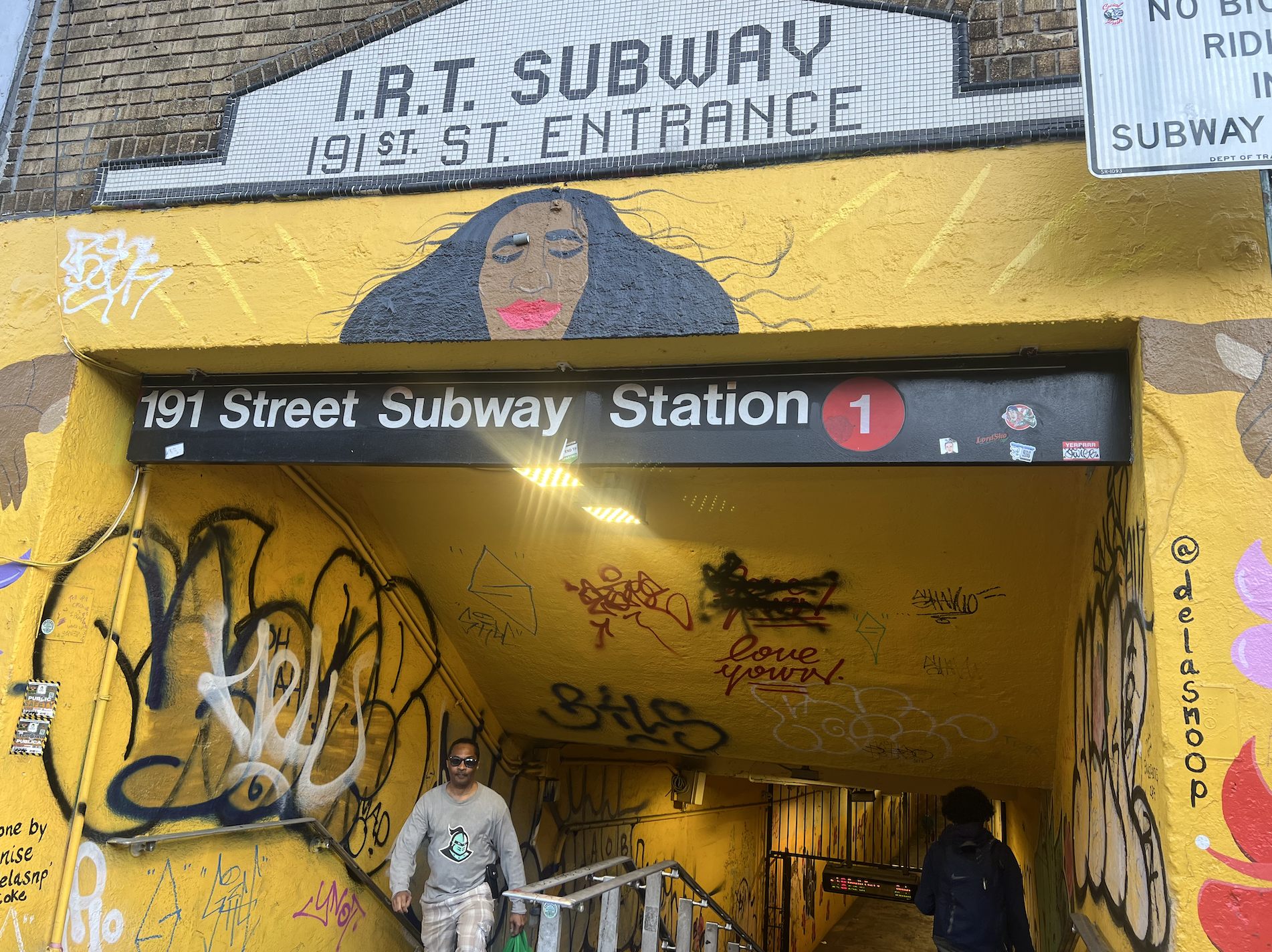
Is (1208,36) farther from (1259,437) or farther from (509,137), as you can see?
(509,137)

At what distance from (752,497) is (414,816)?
8.24 ft

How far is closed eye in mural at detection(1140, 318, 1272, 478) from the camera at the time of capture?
2.92m

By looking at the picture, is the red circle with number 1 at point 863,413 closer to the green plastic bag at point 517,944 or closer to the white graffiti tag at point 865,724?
the white graffiti tag at point 865,724

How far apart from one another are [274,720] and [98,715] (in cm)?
108

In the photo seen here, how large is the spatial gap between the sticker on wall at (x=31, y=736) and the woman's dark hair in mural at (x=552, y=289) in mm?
2109

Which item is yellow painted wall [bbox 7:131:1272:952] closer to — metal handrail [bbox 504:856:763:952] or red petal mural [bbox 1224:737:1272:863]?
red petal mural [bbox 1224:737:1272:863]

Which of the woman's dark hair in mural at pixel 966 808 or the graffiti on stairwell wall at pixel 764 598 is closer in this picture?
the woman's dark hair in mural at pixel 966 808

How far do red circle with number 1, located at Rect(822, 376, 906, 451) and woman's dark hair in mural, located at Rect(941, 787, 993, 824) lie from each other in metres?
2.62

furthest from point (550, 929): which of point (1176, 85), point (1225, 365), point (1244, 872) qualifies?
point (1176, 85)

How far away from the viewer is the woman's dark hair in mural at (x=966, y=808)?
16.5ft

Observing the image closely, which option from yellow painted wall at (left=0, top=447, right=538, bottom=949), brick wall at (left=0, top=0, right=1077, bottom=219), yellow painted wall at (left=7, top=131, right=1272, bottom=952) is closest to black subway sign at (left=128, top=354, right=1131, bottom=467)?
yellow painted wall at (left=7, top=131, right=1272, bottom=952)

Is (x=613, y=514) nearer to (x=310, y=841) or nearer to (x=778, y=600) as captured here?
(x=778, y=600)

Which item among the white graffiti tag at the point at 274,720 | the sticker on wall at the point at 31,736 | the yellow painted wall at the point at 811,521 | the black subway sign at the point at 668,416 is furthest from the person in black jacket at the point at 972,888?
the sticker on wall at the point at 31,736

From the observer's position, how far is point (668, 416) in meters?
3.71
